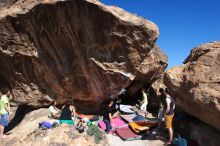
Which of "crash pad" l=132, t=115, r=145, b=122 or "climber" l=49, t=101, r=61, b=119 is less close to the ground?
"climber" l=49, t=101, r=61, b=119

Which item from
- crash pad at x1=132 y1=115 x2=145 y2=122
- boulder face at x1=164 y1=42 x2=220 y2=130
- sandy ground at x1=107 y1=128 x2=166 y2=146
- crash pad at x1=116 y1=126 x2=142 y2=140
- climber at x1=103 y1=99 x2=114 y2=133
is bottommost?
sandy ground at x1=107 y1=128 x2=166 y2=146

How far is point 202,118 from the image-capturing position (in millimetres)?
10648

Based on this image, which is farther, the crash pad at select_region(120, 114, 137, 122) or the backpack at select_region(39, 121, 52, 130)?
the crash pad at select_region(120, 114, 137, 122)

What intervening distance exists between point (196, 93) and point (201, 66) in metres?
1.08

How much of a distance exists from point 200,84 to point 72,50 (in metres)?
5.87

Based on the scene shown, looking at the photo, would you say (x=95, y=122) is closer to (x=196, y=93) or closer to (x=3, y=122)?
(x=3, y=122)

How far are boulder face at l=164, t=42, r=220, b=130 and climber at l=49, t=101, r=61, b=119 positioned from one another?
5159 mm

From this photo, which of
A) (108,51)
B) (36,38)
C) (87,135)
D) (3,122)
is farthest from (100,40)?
(3,122)

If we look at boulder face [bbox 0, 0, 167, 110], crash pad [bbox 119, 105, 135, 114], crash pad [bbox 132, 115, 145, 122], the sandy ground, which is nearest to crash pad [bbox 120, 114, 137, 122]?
crash pad [bbox 132, 115, 145, 122]

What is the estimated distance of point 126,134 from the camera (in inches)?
455

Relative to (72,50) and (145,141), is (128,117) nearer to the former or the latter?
(145,141)

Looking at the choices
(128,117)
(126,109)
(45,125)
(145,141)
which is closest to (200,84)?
(145,141)

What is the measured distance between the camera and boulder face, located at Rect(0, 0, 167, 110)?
40.6 feet

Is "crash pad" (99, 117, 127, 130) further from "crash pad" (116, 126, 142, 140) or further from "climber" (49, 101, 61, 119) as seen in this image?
"climber" (49, 101, 61, 119)
